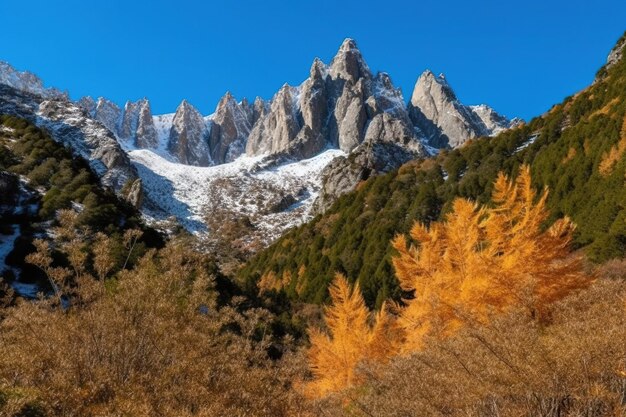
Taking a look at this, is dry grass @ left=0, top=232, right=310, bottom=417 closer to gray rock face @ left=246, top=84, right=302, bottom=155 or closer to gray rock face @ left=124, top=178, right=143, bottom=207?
gray rock face @ left=124, top=178, right=143, bottom=207

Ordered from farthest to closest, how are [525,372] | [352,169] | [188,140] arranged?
1. [188,140]
2. [352,169]
3. [525,372]

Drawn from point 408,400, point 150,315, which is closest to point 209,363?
point 150,315

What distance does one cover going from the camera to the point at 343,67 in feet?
557

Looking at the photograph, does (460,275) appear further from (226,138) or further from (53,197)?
(226,138)

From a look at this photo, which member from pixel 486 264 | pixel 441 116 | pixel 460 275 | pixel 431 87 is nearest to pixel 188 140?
pixel 431 87

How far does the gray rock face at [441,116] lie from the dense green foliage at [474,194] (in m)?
105

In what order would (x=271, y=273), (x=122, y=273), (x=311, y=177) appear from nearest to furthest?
(x=122, y=273)
(x=271, y=273)
(x=311, y=177)

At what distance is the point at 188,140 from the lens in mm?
187375

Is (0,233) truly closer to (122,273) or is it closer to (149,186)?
(122,273)

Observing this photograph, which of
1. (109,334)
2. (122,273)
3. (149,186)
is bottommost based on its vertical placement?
(109,334)

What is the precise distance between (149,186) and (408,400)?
13318cm

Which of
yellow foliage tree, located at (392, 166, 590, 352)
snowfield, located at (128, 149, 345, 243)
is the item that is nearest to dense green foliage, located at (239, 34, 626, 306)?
yellow foliage tree, located at (392, 166, 590, 352)

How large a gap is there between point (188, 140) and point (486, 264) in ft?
592

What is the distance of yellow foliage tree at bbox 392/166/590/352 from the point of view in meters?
15.7
